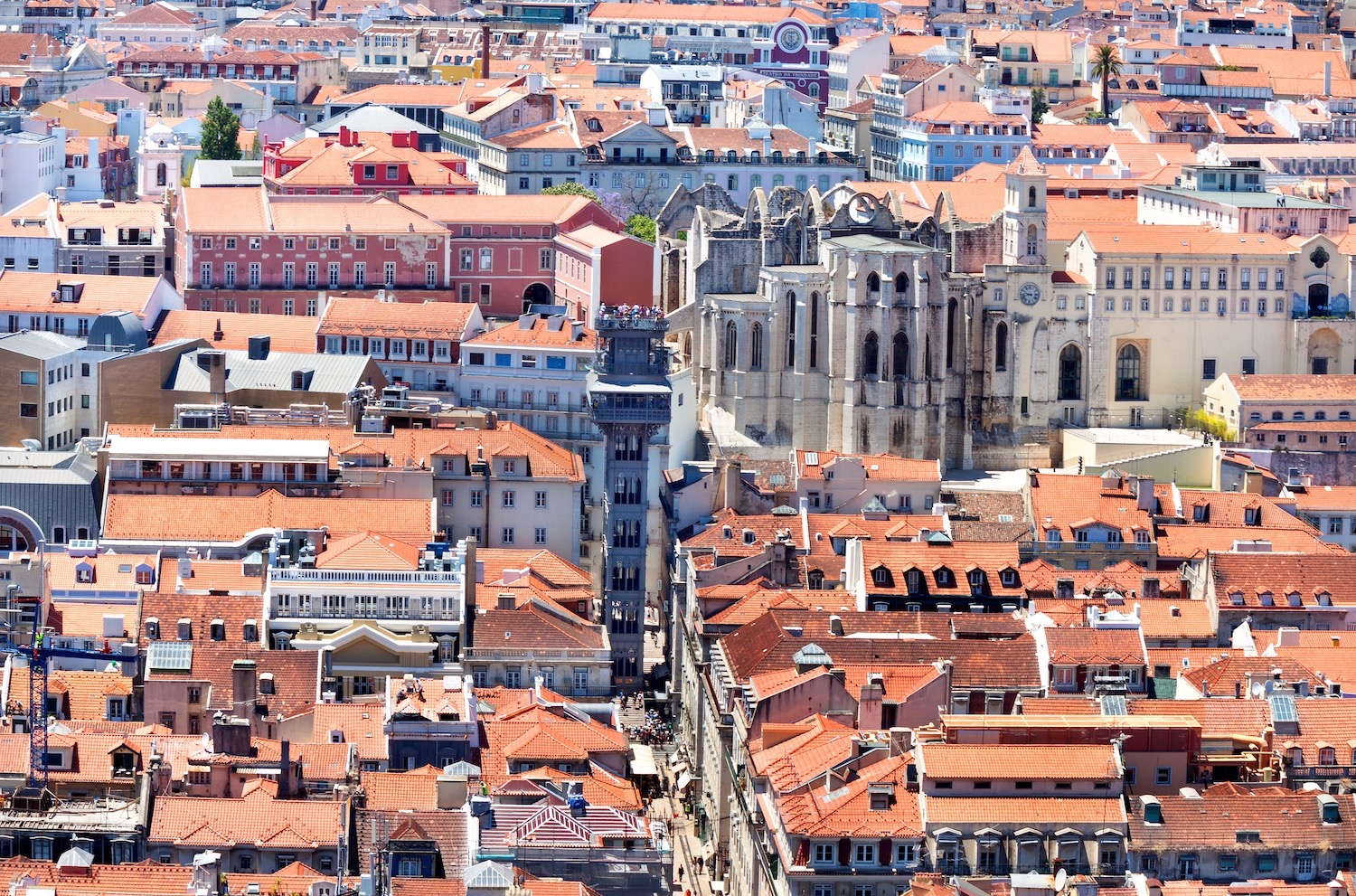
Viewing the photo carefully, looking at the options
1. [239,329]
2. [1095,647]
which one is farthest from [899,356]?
[1095,647]

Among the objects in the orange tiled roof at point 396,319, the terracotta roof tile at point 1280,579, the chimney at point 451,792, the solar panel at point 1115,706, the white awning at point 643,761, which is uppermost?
the orange tiled roof at point 396,319

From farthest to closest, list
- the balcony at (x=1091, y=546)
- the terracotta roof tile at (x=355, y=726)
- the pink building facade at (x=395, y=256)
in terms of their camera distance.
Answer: the pink building facade at (x=395, y=256) < the balcony at (x=1091, y=546) < the terracotta roof tile at (x=355, y=726)

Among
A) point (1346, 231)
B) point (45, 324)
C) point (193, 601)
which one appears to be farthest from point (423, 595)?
point (1346, 231)

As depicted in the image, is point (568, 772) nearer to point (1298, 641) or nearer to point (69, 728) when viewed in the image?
point (69, 728)

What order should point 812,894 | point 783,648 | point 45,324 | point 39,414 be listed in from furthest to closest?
point 45,324, point 39,414, point 783,648, point 812,894

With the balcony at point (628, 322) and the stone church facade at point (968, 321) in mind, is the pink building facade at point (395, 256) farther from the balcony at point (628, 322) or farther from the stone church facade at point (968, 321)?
the balcony at point (628, 322)

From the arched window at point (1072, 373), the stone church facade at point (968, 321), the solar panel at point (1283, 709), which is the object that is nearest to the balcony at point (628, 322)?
the stone church facade at point (968, 321)

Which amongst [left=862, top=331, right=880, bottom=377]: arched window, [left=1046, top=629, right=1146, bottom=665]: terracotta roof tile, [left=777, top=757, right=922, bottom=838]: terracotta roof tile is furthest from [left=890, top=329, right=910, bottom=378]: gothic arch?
[left=777, top=757, right=922, bottom=838]: terracotta roof tile
